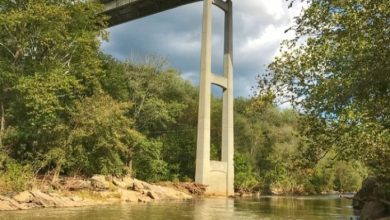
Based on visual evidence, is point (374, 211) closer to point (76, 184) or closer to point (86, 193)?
point (86, 193)

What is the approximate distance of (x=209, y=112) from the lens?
155 feet

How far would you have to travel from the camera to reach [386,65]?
27.5ft

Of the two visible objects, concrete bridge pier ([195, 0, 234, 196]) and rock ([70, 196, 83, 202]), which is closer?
rock ([70, 196, 83, 202])

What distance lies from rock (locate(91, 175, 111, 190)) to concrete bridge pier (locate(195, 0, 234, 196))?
1383cm

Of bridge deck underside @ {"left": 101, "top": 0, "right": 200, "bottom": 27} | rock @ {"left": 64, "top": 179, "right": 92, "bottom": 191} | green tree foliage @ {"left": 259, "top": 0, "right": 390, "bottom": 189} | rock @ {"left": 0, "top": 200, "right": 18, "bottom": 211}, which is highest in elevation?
bridge deck underside @ {"left": 101, "top": 0, "right": 200, "bottom": 27}

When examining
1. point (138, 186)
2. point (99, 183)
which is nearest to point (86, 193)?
point (99, 183)

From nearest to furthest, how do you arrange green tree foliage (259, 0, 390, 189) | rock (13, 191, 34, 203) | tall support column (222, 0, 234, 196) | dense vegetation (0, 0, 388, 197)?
green tree foliage (259, 0, 390, 189)
rock (13, 191, 34, 203)
dense vegetation (0, 0, 388, 197)
tall support column (222, 0, 234, 196)

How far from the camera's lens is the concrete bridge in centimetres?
4662

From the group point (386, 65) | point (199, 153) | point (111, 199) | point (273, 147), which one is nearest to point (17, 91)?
point (111, 199)

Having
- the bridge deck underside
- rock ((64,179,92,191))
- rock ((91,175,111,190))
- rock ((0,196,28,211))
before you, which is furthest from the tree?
the bridge deck underside

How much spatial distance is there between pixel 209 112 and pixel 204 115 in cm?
74

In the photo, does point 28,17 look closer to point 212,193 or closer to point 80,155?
point 80,155

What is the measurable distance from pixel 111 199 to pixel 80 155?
165 inches

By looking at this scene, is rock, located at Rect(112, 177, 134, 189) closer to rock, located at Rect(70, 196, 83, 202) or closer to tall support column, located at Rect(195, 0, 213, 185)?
rock, located at Rect(70, 196, 83, 202)
